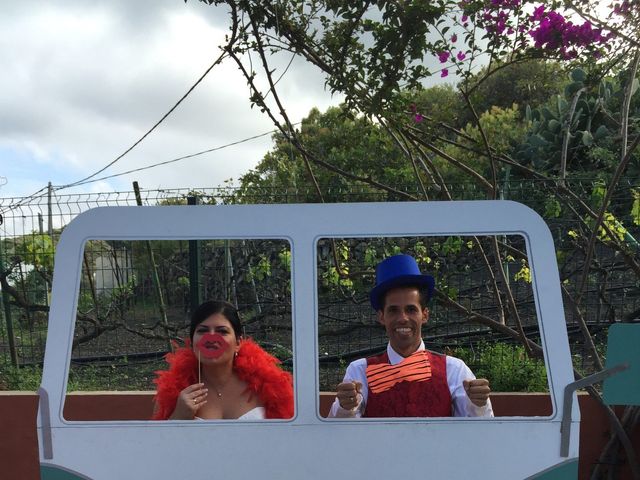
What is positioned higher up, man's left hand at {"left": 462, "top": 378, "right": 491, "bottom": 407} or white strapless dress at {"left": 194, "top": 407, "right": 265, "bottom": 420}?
man's left hand at {"left": 462, "top": 378, "right": 491, "bottom": 407}

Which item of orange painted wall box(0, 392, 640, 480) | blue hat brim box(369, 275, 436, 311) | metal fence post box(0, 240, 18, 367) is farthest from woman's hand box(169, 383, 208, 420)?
metal fence post box(0, 240, 18, 367)

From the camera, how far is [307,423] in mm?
1843

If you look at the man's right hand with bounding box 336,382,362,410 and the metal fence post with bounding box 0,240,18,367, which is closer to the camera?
the man's right hand with bounding box 336,382,362,410

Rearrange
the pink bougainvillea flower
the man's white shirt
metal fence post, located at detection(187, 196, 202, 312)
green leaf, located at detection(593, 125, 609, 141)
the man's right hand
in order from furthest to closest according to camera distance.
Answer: green leaf, located at detection(593, 125, 609, 141) → metal fence post, located at detection(187, 196, 202, 312) → the pink bougainvillea flower → the man's white shirt → the man's right hand

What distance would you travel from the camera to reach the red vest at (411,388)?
223cm

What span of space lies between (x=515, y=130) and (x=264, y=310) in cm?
1287

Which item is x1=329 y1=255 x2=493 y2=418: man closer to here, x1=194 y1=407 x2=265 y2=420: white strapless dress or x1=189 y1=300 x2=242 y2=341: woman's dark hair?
x1=194 y1=407 x2=265 y2=420: white strapless dress

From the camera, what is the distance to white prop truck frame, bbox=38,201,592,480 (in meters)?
1.83

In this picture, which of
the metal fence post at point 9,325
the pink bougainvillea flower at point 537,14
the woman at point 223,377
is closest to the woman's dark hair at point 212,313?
the woman at point 223,377

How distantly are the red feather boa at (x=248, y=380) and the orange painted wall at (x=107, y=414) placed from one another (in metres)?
1.54

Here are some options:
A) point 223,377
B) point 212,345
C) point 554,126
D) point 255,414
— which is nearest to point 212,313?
point 212,345

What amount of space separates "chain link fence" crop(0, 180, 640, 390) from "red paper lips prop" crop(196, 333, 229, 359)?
1.96 meters

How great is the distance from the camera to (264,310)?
477cm

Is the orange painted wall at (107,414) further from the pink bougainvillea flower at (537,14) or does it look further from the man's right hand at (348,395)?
the pink bougainvillea flower at (537,14)
